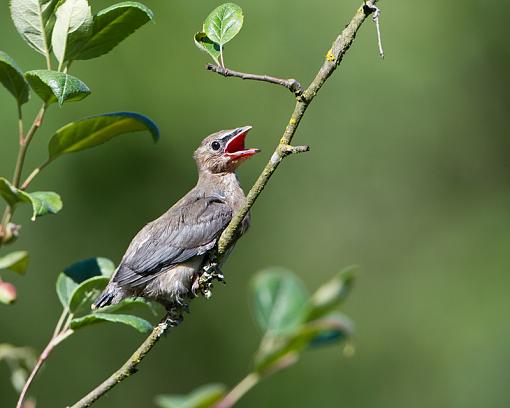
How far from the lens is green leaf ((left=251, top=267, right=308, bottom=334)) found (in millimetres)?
1346

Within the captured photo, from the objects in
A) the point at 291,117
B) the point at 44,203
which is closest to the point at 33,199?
the point at 44,203

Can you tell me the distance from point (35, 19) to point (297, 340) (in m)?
1.40

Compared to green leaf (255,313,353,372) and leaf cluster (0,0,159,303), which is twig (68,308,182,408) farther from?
green leaf (255,313,353,372)

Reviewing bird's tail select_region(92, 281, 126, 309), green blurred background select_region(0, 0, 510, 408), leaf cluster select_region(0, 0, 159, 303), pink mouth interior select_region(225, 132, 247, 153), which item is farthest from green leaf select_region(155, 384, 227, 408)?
green blurred background select_region(0, 0, 510, 408)

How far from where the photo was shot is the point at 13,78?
2357mm

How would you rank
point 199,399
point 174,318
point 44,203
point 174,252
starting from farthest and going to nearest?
point 174,252 < point 174,318 < point 44,203 < point 199,399

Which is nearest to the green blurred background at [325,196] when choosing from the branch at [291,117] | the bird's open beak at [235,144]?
the bird's open beak at [235,144]

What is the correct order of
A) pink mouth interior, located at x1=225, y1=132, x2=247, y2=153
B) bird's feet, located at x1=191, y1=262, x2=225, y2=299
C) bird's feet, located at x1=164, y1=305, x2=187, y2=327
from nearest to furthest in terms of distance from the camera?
bird's feet, located at x1=164, y1=305, x2=187, y2=327, bird's feet, located at x1=191, y1=262, x2=225, y2=299, pink mouth interior, located at x1=225, y1=132, x2=247, y2=153

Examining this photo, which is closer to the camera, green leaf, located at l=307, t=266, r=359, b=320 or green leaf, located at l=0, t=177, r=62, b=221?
green leaf, located at l=307, t=266, r=359, b=320

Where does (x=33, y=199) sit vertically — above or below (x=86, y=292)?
above

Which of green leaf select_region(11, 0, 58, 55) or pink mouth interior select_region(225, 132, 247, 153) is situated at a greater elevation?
pink mouth interior select_region(225, 132, 247, 153)

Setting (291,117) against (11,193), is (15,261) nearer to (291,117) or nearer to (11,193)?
(11,193)

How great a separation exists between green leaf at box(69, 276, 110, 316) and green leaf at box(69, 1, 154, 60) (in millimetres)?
577

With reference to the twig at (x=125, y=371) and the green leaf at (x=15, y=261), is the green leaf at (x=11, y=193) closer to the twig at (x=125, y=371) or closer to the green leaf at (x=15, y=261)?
the green leaf at (x=15, y=261)
